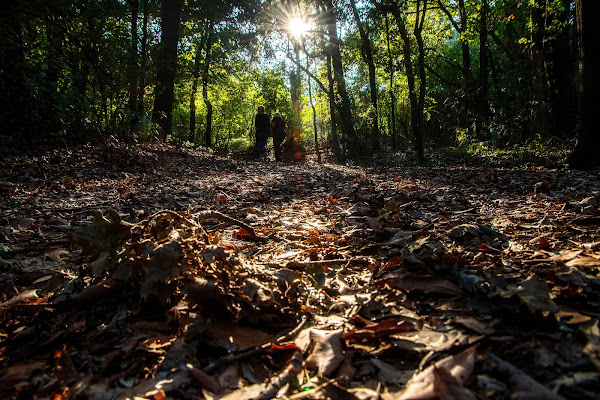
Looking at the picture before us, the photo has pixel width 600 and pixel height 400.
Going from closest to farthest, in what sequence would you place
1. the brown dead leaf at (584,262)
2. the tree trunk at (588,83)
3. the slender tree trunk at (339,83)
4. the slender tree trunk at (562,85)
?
the brown dead leaf at (584,262), the tree trunk at (588,83), the slender tree trunk at (562,85), the slender tree trunk at (339,83)

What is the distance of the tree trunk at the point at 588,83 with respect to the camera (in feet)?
16.7

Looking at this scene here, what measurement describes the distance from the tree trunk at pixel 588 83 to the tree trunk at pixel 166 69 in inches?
427

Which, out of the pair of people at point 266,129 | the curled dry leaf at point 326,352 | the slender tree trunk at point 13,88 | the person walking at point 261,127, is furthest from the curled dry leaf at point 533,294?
the person walking at point 261,127

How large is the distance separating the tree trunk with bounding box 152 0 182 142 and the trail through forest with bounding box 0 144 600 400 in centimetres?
993

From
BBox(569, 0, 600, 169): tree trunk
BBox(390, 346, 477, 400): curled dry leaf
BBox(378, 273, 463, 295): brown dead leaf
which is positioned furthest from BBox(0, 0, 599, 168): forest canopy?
BBox(390, 346, 477, 400): curled dry leaf

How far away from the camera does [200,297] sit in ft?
4.32

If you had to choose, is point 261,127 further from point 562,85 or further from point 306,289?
point 306,289

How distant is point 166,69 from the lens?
11523 mm

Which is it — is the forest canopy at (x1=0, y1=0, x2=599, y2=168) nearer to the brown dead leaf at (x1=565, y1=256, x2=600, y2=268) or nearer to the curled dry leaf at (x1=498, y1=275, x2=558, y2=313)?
the brown dead leaf at (x1=565, y1=256, x2=600, y2=268)

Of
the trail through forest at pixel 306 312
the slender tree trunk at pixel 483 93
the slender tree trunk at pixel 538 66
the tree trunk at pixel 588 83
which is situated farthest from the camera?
the slender tree trunk at pixel 483 93

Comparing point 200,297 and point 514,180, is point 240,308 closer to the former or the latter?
point 200,297

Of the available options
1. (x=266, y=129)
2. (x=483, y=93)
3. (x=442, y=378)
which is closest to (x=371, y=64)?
(x=483, y=93)

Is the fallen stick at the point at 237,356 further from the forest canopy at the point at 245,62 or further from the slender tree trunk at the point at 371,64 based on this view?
the slender tree trunk at the point at 371,64

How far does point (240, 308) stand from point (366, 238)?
1379 millimetres
